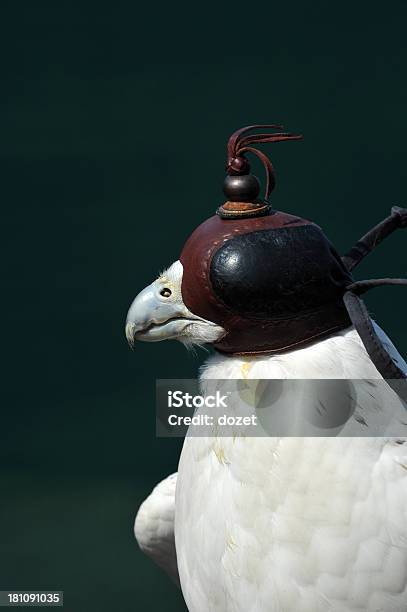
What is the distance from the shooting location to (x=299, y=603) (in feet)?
7.00

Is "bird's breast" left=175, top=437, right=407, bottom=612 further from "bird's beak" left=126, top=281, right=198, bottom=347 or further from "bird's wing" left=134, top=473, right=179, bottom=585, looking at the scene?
"bird's wing" left=134, top=473, right=179, bottom=585

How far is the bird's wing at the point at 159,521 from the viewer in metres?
2.65

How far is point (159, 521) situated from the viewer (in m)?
2.66

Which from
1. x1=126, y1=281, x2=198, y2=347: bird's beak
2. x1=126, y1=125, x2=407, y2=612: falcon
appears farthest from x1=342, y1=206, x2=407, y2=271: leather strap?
x1=126, y1=281, x2=198, y2=347: bird's beak

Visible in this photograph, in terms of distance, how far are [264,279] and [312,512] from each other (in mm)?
306

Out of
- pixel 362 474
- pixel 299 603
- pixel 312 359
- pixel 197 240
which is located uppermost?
pixel 197 240

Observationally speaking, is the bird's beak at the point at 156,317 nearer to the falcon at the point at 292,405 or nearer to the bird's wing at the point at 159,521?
the falcon at the point at 292,405

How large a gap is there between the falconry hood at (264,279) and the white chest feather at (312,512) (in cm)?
4

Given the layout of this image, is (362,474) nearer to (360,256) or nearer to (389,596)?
(389,596)

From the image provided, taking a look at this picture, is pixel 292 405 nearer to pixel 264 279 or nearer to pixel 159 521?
pixel 264 279

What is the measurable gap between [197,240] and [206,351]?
188 mm

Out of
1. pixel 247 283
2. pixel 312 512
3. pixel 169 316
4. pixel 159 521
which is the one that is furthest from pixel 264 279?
pixel 159 521

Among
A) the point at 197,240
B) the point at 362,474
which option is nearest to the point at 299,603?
the point at 362,474

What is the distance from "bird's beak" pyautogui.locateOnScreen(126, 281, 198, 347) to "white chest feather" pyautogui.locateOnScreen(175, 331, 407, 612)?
0.08m
